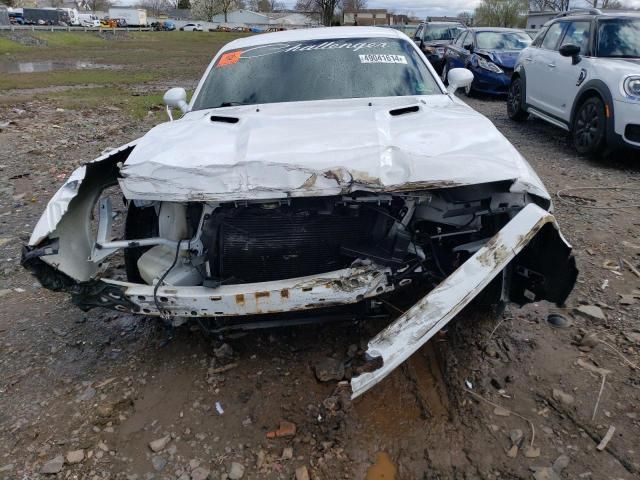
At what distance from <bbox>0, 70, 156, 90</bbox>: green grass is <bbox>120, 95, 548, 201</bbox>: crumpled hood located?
46.8 ft

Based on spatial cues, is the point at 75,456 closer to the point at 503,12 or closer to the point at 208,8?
the point at 503,12

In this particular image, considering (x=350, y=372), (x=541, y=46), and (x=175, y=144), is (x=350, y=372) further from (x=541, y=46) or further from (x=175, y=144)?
(x=541, y=46)

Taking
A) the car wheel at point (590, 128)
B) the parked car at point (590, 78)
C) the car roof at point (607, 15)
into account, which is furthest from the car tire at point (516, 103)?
the car wheel at point (590, 128)

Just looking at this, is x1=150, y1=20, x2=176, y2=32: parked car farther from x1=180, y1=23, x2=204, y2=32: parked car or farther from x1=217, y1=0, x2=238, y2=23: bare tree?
x1=217, y1=0, x2=238, y2=23: bare tree

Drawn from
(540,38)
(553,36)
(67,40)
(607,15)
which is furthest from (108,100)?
(67,40)

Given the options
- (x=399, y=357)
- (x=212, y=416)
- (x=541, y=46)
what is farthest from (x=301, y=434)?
(x=541, y=46)

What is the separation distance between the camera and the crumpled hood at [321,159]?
2.44 m

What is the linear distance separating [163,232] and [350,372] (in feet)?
4.38

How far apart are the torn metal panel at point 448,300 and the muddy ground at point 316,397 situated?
0.47 metres

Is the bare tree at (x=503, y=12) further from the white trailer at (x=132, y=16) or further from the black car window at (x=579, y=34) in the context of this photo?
the white trailer at (x=132, y=16)

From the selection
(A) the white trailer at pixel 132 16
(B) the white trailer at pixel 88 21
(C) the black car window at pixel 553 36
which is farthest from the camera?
(A) the white trailer at pixel 132 16

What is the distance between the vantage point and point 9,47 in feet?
104

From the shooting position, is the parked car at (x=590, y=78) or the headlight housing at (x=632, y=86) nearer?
the headlight housing at (x=632, y=86)

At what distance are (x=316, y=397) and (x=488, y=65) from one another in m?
9.87
